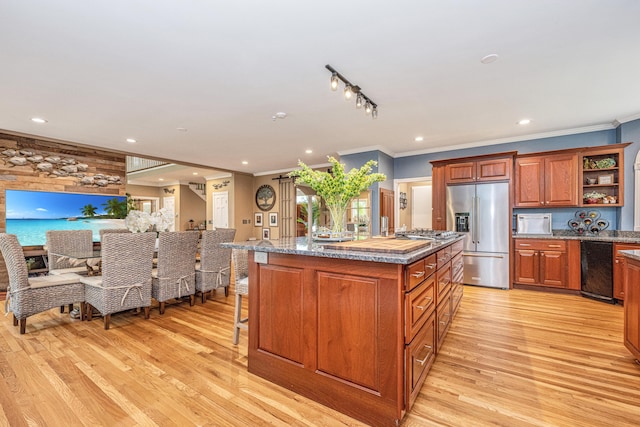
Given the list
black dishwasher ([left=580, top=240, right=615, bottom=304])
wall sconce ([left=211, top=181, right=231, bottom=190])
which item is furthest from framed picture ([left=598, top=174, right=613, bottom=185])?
wall sconce ([left=211, top=181, right=231, bottom=190])

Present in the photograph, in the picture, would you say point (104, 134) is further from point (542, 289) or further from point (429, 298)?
point (542, 289)

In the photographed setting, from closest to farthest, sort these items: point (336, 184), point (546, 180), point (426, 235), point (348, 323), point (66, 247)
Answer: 1. point (348, 323)
2. point (336, 184)
3. point (426, 235)
4. point (66, 247)
5. point (546, 180)

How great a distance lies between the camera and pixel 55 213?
5254mm

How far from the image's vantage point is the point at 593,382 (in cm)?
203

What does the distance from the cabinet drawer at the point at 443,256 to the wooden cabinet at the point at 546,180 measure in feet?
10.0

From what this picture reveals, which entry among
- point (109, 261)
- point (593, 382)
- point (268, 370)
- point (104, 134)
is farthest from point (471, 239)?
point (104, 134)

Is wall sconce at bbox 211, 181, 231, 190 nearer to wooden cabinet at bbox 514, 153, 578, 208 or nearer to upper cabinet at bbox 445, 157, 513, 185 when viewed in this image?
upper cabinet at bbox 445, 157, 513, 185

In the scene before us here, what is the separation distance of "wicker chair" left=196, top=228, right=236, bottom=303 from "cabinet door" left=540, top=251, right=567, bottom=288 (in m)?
4.81

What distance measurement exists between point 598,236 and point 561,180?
0.96m

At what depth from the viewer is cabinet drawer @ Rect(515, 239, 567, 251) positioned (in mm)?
4395

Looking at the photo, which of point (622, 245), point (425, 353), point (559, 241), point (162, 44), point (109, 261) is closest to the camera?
point (425, 353)

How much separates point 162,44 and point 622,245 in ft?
18.8

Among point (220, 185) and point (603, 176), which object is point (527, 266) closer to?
point (603, 176)

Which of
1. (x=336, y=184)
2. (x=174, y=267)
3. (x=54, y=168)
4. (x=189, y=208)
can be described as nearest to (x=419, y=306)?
(x=336, y=184)
